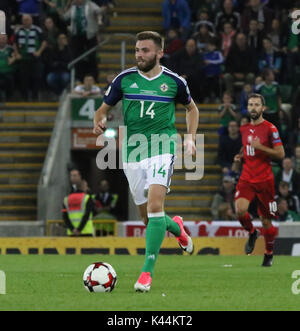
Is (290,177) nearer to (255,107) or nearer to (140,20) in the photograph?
(255,107)

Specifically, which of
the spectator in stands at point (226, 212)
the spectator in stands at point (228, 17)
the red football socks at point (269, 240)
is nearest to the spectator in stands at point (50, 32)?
the spectator in stands at point (228, 17)

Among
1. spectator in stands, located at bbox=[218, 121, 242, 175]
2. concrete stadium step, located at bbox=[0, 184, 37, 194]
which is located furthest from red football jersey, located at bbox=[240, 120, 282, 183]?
concrete stadium step, located at bbox=[0, 184, 37, 194]

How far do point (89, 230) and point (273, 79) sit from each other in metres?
5.83

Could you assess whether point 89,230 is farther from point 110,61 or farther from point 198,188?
point 110,61

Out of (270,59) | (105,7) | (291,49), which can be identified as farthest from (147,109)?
(105,7)

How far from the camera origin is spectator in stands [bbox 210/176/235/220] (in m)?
22.2

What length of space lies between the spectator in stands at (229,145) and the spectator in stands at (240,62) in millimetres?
1600

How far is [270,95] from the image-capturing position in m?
23.0

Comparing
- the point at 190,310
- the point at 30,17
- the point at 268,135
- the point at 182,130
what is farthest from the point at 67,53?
the point at 190,310

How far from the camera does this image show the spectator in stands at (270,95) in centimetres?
2284

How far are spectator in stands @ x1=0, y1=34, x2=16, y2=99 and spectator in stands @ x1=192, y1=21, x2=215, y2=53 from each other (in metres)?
4.10

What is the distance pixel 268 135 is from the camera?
15578 millimetres

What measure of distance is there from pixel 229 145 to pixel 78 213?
4.46 meters

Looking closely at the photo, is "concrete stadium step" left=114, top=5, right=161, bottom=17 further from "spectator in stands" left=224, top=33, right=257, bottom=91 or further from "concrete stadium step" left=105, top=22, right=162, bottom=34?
"spectator in stands" left=224, top=33, right=257, bottom=91
